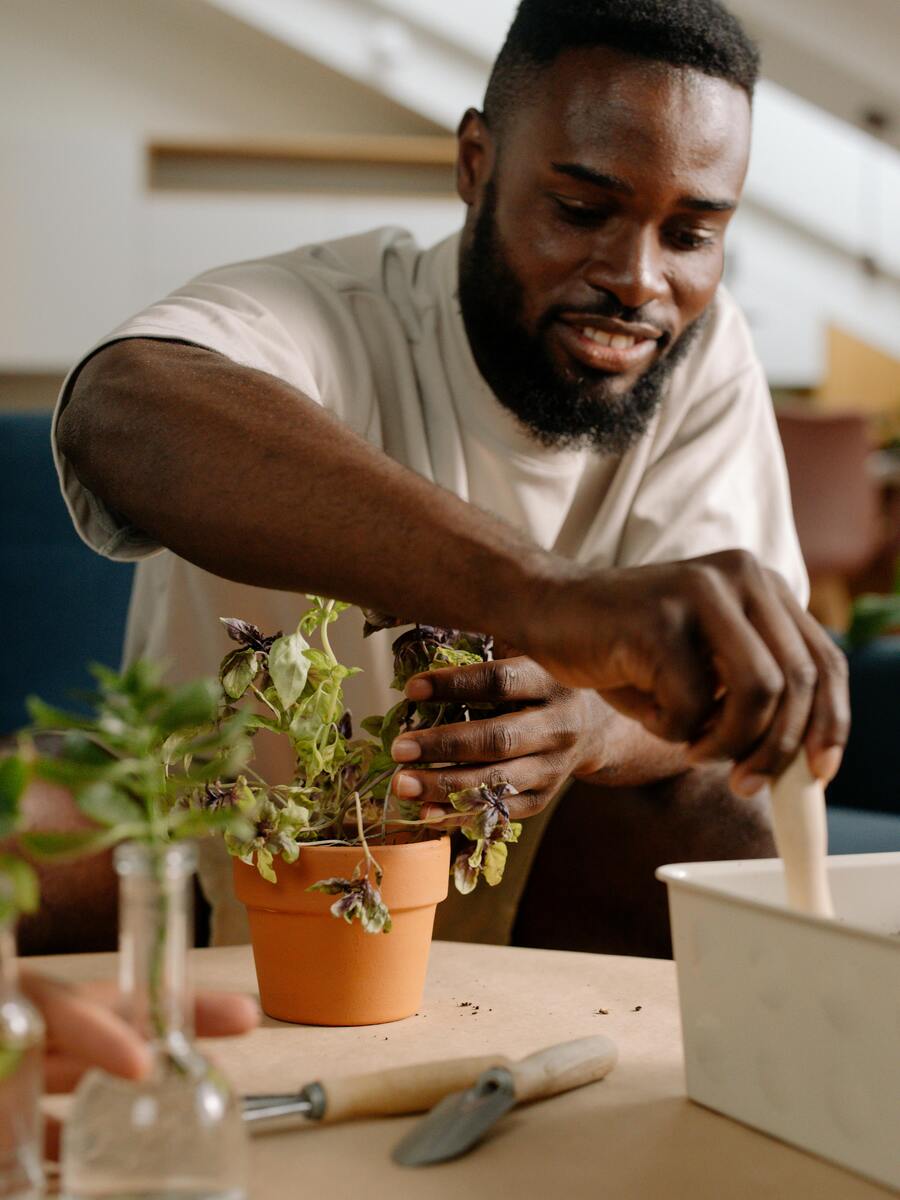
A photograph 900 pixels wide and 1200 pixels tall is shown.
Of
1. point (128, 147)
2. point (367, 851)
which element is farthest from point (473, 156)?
point (128, 147)

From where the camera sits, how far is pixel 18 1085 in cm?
50

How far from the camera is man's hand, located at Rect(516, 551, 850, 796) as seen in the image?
66cm

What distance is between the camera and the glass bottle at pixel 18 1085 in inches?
19.5

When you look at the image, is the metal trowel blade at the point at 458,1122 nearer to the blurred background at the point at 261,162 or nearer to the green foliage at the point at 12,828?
the green foliage at the point at 12,828

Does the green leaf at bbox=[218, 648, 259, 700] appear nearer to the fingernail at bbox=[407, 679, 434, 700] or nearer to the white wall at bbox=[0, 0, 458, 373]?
the fingernail at bbox=[407, 679, 434, 700]

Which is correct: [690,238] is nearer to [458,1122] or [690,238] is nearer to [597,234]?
[597,234]

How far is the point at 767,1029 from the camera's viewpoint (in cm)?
69

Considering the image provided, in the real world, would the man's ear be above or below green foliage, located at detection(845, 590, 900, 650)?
above

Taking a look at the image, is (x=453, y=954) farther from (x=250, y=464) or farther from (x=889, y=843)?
(x=889, y=843)

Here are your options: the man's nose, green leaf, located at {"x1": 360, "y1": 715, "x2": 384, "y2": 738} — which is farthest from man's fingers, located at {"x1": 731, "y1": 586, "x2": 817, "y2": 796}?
the man's nose

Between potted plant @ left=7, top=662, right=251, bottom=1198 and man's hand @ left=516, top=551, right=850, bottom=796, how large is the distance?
23 centimetres

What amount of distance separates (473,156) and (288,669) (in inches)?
39.1

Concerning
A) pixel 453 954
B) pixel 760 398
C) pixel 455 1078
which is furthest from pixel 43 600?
pixel 455 1078

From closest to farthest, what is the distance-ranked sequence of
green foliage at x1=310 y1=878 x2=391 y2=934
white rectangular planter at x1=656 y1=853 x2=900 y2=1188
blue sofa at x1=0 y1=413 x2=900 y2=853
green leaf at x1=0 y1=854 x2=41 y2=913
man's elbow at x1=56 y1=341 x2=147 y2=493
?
green leaf at x1=0 y1=854 x2=41 y2=913 < white rectangular planter at x1=656 y1=853 x2=900 y2=1188 < green foliage at x1=310 y1=878 x2=391 y2=934 < man's elbow at x1=56 y1=341 x2=147 y2=493 < blue sofa at x1=0 y1=413 x2=900 y2=853
